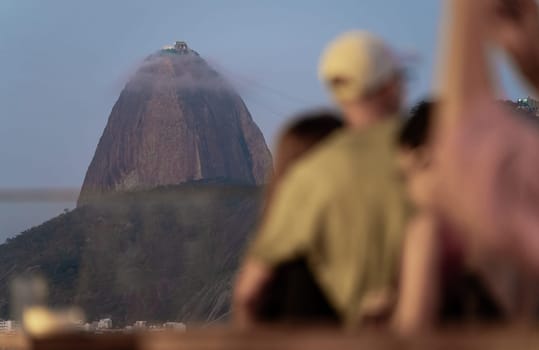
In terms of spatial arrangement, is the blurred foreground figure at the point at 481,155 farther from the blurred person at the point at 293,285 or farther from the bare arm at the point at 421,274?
the blurred person at the point at 293,285

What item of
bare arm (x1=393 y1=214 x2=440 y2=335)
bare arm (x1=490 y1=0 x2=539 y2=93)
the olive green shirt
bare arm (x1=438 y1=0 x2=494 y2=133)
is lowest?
bare arm (x1=393 y1=214 x2=440 y2=335)

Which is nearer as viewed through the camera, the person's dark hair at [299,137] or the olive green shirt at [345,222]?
the olive green shirt at [345,222]

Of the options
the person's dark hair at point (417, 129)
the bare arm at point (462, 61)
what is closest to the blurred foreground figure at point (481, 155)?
the bare arm at point (462, 61)

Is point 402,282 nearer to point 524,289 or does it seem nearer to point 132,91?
point 524,289

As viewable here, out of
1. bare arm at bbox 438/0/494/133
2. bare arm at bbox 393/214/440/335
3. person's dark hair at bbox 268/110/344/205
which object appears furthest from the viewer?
person's dark hair at bbox 268/110/344/205

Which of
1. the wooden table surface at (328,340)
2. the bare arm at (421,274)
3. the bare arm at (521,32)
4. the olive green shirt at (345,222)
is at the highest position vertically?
the bare arm at (521,32)

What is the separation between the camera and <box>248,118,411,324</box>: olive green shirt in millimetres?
3850

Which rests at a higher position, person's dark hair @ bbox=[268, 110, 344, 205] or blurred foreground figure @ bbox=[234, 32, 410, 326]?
person's dark hair @ bbox=[268, 110, 344, 205]

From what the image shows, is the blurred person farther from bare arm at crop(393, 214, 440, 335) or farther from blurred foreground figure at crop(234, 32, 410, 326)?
bare arm at crop(393, 214, 440, 335)

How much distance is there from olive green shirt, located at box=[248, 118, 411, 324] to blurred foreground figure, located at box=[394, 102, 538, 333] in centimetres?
9

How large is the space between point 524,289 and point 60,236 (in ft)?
118

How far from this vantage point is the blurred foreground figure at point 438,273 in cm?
351

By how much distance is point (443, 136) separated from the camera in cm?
337

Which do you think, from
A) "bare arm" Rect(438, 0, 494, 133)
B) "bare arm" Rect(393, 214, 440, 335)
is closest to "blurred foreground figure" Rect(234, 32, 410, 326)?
"bare arm" Rect(393, 214, 440, 335)
